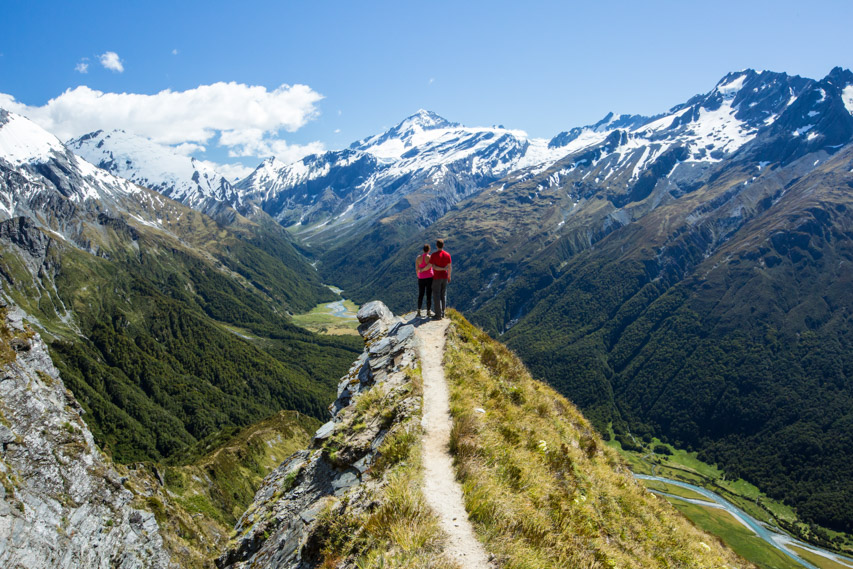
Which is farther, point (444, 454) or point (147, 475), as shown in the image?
point (147, 475)

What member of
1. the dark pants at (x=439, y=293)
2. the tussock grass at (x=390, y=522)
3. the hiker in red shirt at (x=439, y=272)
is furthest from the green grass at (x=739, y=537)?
the tussock grass at (x=390, y=522)

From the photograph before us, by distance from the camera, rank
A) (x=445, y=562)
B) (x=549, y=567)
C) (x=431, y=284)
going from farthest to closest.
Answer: (x=431, y=284) → (x=549, y=567) → (x=445, y=562)

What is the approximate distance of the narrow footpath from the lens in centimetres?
850

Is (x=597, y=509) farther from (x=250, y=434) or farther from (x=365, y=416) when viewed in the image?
(x=250, y=434)

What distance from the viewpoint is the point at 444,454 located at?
12.2 m

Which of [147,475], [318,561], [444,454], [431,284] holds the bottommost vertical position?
[147,475]

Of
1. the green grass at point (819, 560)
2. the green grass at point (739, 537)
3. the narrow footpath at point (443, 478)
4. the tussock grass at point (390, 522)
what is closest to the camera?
the tussock grass at point (390, 522)

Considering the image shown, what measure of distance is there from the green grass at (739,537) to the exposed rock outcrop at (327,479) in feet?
565

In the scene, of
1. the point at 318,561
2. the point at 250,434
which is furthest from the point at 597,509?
the point at 250,434

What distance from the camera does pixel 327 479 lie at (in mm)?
15141

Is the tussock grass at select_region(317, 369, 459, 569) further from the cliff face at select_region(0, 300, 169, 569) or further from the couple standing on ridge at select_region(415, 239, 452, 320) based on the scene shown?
the cliff face at select_region(0, 300, 169, 569)

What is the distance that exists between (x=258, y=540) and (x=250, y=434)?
147m

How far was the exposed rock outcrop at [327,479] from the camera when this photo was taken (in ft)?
38.9

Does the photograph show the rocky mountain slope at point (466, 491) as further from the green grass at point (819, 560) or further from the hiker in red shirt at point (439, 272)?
the green grass at point (819, 560)
